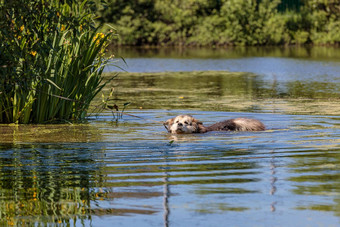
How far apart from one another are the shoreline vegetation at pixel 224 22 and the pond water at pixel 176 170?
114ft

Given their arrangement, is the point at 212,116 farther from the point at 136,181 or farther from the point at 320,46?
the point at 320,46

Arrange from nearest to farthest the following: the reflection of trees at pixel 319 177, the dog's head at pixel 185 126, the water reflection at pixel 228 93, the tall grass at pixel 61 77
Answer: the reflection of trees at pixel 319 177 < the dog's head at pixel 185 126 < the tall grass at pixel 61 77 < the water reflection at pixel 228 93

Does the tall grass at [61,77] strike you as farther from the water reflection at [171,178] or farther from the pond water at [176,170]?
the water reflection at [171,178]

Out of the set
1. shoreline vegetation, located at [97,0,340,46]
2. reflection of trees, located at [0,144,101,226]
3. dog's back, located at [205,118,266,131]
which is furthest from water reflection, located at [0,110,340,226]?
shoreline vegetation, located at [97,0,340,46]

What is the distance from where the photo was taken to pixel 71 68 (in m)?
13.8

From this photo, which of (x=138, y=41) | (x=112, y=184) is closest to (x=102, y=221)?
(x=112, y=184)

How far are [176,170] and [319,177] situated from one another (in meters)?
1.57

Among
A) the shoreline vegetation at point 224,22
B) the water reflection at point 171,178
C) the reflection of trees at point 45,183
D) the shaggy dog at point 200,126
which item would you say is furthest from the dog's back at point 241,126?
the shoreline vegetation at point 224,22

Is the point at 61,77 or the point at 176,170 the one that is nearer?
the point at 176,170

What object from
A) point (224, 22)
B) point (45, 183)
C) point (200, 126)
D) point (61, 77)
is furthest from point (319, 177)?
point (224, 22)

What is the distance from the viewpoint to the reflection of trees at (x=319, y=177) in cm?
699

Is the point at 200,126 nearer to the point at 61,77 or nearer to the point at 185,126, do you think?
the point at 185,126

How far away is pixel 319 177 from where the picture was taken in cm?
834

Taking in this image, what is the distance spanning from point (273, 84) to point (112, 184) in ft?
54.6
